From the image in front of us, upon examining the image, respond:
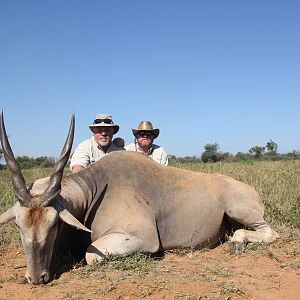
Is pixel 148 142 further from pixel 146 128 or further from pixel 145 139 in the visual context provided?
pixel 146 128

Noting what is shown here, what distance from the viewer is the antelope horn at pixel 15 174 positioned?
13.0 feet

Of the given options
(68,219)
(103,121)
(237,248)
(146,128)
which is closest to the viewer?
(68,219)

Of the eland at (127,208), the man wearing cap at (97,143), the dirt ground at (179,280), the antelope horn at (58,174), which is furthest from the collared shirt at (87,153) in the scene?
the antelope horn at (58,174)

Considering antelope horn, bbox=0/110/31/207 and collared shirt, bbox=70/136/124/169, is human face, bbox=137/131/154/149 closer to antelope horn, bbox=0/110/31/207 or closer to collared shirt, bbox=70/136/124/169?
collared shirt, bbox=70/136/124/169

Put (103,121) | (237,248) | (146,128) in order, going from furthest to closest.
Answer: (146,128), (103,121), (237,248)

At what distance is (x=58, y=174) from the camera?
13.6 ft

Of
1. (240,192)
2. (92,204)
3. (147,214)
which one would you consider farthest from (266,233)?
(92,204)

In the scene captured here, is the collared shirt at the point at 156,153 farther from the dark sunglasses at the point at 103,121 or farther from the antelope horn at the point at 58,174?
the antelope horn at the point at 58,174

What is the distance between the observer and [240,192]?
575cm

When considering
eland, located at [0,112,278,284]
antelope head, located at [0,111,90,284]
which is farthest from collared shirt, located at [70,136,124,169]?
antelope head, located at [0,111,90,284]

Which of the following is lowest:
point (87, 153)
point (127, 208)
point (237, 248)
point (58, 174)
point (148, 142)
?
point (237, 248)

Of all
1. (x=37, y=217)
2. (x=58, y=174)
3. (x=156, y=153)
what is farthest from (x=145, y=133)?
(x=37, y=217)

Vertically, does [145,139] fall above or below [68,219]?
above

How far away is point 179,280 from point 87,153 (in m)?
3.58
